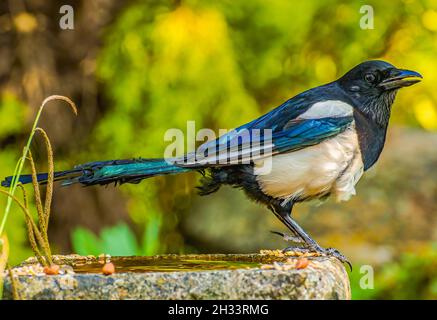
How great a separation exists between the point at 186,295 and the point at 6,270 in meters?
0.54

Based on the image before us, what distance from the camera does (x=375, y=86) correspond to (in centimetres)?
379

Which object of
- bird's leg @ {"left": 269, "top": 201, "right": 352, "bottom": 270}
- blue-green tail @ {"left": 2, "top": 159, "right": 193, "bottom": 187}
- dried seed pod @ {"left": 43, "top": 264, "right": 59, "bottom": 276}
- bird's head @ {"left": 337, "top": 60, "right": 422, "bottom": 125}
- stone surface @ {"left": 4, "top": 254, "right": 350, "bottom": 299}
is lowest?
stone surface @ {"left": 4, "top": 254, "right": 350, "bottom": 299}

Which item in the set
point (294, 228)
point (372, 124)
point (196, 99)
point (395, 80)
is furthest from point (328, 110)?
point (196, 99)

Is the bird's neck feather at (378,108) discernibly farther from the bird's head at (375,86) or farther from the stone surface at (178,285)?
the stone surface at (178,285)

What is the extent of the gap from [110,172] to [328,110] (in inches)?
38.7

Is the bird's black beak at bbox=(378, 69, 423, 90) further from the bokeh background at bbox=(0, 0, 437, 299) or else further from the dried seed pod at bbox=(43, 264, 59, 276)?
the dried seed pod at bbox=(43, 264, 59, 276)

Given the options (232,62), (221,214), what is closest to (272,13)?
(232,62)

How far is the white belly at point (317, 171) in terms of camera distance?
340 centimetres

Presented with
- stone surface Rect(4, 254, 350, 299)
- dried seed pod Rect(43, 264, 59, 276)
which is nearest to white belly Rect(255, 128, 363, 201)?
stone surface Rect(4, 254, 350, 299)

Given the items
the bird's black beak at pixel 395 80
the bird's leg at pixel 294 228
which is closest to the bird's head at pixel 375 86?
the bird's black beak at pixel 395 80

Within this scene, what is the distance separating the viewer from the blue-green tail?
3.17m

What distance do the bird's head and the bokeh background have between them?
1.65m

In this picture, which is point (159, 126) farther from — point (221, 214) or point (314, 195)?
point (314, 195)

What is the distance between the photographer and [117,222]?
5.67 m
